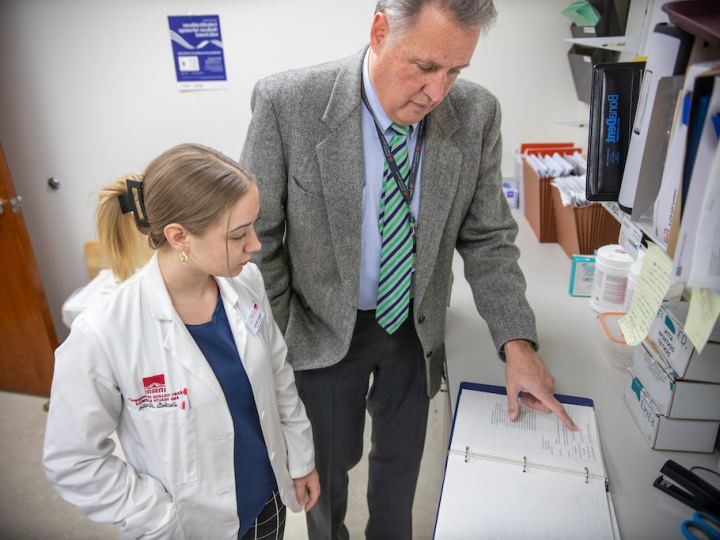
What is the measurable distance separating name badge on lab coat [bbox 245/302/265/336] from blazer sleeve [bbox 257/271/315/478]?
71 mm

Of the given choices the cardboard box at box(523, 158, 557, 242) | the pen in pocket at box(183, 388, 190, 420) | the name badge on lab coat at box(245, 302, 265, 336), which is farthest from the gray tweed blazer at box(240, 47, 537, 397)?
the cardboard box at box(523, 158, 557, 242)

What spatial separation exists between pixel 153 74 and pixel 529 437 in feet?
7.63

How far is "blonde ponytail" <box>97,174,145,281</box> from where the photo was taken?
1.04m

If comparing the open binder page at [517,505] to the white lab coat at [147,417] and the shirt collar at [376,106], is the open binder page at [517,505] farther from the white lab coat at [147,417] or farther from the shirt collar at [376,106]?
the shirt collar at [376,106]

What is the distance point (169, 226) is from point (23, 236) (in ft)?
6.27

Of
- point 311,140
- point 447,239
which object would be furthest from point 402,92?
point 447,239

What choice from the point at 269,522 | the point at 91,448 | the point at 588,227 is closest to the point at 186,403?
the point at 91,448

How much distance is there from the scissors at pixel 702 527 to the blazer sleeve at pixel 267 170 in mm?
990

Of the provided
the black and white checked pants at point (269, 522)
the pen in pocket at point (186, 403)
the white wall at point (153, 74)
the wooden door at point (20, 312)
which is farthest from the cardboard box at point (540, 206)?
the wooden door at point (20, 312)

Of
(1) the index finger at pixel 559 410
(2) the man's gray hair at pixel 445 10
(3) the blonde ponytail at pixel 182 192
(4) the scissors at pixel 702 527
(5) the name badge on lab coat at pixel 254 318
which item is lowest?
(4) the scissors at pixel 702 527

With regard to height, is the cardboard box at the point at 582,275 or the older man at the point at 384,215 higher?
the older man at the point at 384,215

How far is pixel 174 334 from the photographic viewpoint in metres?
0.98

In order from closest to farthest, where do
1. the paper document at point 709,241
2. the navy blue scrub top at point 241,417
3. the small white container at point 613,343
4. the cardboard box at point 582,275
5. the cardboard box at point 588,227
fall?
the paper document at point 709,241, the navy blue scrub top at point 241,417, the small white container at point 613,343, the cardboard box at point 582,275, the cardboard box at point 588,227

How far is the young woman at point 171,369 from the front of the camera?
36.6 inches
